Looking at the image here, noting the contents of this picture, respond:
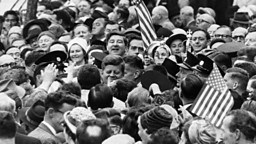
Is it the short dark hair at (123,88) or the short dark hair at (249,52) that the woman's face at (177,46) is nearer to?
the short dark hair at (249,52)

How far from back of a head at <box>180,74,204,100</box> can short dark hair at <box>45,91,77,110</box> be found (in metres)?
1.35

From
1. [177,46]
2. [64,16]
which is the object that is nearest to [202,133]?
[177,46]

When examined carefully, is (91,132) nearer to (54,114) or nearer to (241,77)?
(54,114)

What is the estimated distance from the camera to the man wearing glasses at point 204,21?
20.4 meters

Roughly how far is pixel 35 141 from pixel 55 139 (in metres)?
0.37

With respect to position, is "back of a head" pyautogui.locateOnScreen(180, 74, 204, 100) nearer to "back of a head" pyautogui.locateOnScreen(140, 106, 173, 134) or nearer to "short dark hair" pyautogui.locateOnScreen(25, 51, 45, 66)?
"back of a head" pyautogui.locateOnScreen(140, 106, 173, 134)

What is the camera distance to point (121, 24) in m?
21.6

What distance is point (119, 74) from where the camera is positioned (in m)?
15.4

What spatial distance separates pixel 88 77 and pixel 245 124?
13.7 feet

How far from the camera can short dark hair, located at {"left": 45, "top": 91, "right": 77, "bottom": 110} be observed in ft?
39.1

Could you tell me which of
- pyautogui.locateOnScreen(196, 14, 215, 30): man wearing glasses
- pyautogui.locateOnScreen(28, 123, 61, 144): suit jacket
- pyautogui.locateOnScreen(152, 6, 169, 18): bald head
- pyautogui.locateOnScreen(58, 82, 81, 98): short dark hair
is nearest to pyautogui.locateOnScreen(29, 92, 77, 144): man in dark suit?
pyautogui.locateOnScreen(28, 123, 61, 144): suit jacket

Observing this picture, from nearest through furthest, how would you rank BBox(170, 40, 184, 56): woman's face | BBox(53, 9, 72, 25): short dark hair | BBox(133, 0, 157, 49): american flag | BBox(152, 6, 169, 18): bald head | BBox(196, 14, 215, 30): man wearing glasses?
BBox(133, 0, 157, 49): american flag, BBox(170, 40, 184, 56): woman's face, BBox(196, 14, 215, 30): man wearing glasses, BBox(152, 6, 169, 18): bald head, BBox(53, 9, 72, 25): short dark hair

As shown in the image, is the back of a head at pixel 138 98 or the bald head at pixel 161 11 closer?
the back of a head at pixel 138 98

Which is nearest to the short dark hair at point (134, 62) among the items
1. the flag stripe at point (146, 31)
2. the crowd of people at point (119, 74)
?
the crowd of people at point (119, 74)
